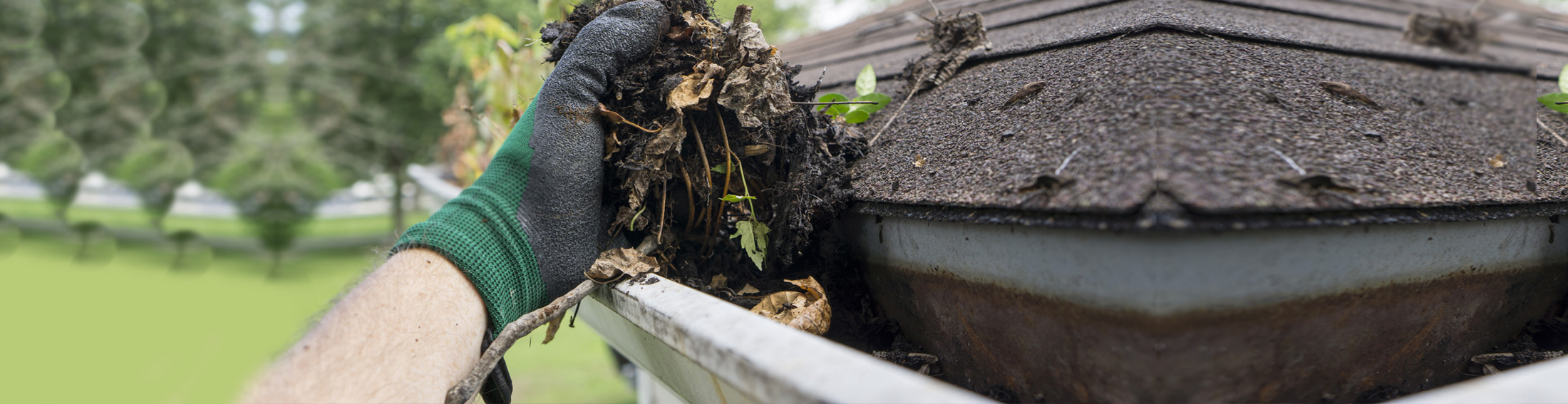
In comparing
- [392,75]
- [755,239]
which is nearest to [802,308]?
[755,239]

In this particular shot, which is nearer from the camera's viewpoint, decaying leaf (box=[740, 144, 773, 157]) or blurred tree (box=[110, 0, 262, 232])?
decaying leaf (box=[740, 144, 773, 157])

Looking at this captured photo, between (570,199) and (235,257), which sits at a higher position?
(570,199)

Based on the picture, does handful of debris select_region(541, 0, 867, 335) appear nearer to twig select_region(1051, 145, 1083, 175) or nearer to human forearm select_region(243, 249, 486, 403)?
human forearm select_region(243, 249, 486, 403)

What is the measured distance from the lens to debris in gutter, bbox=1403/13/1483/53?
1.49m

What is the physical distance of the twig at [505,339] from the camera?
3.73 ft

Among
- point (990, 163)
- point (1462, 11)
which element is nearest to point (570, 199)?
point (990, 163)

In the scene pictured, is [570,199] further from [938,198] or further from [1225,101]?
[1225,101]

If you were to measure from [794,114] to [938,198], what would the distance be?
43 centimetres

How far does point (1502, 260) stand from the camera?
3.16 feet

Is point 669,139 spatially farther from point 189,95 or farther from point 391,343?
point 189,95

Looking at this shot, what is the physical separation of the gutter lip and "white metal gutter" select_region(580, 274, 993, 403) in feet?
0.75

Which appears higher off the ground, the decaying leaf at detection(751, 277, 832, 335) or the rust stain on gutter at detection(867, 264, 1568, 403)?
the rust stain on gutter at detection(867, 264, 1568, 403)

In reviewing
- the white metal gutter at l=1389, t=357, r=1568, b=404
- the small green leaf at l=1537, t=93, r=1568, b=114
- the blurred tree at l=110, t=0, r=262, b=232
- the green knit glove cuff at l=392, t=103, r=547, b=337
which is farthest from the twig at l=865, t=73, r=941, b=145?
the blurred tree at l=110, t=0, r=262, b=232

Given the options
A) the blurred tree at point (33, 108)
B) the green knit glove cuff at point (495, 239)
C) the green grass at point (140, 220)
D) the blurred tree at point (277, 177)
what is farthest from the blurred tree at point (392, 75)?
the green knit glove cuff at point (495, 239)
